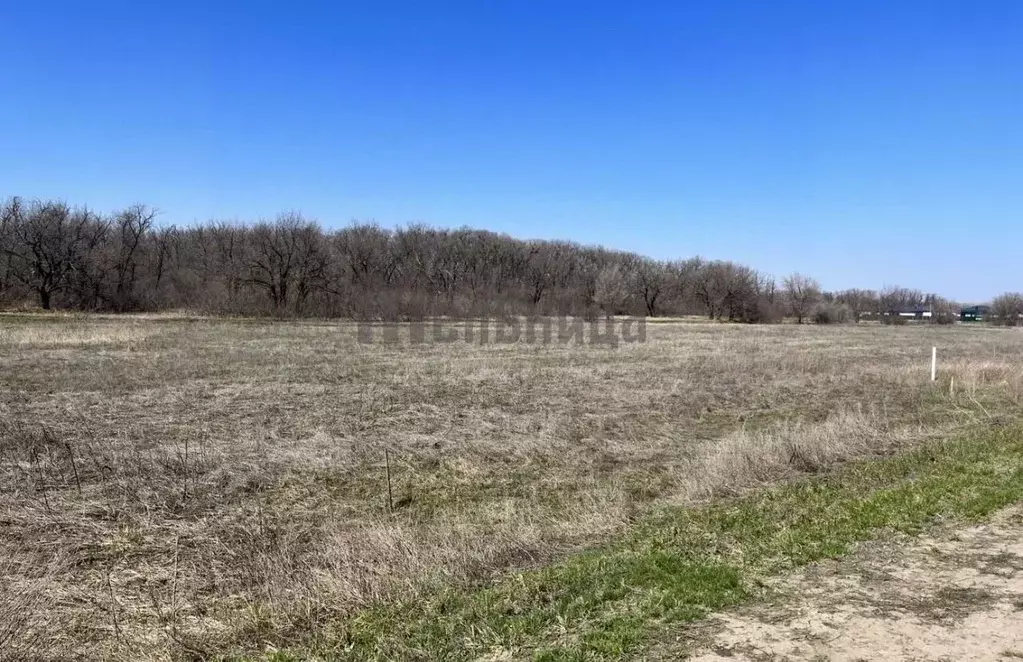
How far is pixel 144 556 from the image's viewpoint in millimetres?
6965

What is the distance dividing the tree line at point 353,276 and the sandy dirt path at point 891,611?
56.9 meters

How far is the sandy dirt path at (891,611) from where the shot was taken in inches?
153

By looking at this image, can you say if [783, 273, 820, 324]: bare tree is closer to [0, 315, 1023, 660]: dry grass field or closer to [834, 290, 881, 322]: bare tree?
[834, 290, 881, 322]: bare tree

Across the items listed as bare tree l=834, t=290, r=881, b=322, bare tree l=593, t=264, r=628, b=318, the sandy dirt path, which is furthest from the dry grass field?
bare tree l=834, t=290, r=881, b=322

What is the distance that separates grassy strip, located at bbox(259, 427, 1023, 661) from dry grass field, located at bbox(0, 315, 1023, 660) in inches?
21.9

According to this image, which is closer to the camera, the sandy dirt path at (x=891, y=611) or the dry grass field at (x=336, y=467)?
the sandy dirt path at (x=891, y=611)

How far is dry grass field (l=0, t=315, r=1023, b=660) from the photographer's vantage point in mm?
5605

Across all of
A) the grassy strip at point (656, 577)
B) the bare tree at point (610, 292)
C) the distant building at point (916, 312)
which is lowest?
the grassy strip at point (656, 577)

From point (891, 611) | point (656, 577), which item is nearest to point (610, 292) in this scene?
point (656, 577)

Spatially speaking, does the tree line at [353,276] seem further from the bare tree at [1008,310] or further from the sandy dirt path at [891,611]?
the sandy dirt path at [891,611]

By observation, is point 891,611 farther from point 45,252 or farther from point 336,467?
point 45,252

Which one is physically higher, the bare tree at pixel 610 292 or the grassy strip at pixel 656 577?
the bare tree at pixel 610 292

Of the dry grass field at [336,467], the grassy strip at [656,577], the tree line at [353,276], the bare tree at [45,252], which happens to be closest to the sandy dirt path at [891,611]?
the grassy strip at [656,577]

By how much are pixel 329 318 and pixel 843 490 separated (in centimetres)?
5887
